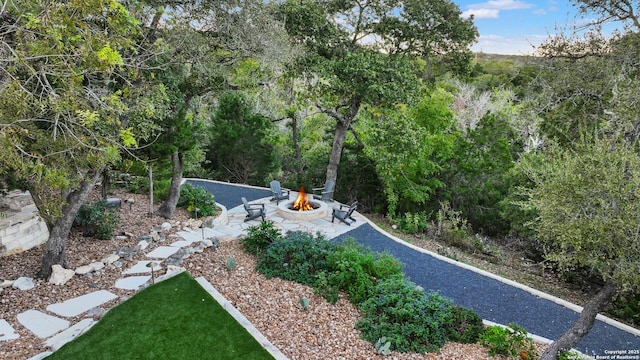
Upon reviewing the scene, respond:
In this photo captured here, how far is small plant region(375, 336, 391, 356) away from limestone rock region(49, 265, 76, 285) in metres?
5.04

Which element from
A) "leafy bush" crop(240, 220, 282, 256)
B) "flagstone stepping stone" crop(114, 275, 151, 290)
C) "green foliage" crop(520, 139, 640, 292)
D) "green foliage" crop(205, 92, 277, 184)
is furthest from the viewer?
"green foliage" crop(205, 92, 277, 184)

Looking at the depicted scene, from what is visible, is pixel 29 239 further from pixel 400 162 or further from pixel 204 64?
pixel 400 162

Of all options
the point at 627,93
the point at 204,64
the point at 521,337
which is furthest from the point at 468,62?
the point at 521,337

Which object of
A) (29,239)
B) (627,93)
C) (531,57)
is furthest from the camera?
(531,57)

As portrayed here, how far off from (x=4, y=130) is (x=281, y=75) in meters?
8.02

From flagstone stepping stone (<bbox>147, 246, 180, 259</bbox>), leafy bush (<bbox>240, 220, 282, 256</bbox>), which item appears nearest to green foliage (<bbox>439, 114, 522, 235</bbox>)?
leafy bush (<bbox>240, 220, 282, 256</bbox>)

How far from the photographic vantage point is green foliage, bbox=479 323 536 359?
4859 millimetres

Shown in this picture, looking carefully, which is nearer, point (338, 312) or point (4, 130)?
point (4, 130)

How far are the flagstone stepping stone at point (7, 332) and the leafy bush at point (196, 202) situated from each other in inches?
187

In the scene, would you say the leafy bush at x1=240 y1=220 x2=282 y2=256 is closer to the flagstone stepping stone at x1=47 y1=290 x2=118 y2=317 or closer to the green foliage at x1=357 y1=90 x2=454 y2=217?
the flagstone stepping stone at x1=47 y1=290 x2=118 y2=317

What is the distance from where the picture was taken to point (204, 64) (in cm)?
738

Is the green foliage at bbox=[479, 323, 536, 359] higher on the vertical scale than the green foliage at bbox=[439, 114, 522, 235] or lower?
lower

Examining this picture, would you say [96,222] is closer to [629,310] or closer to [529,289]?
[529,289]

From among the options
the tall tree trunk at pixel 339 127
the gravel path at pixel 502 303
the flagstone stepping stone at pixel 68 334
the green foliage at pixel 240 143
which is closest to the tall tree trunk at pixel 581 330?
the gravel path at pixel 502 303
